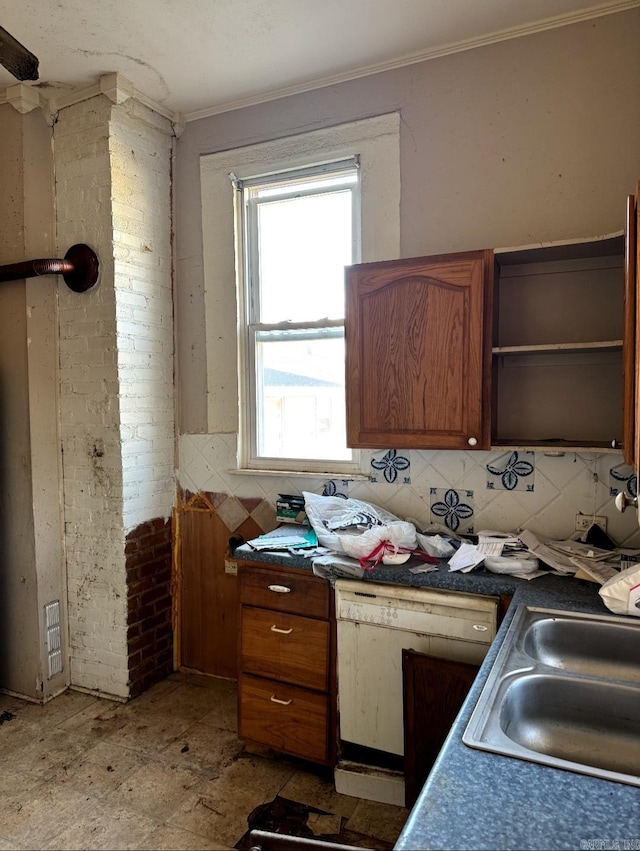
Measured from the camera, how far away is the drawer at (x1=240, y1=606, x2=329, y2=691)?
7.18ft

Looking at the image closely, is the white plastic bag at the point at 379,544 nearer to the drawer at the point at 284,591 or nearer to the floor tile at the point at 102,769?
the drawer at the point at 284,591

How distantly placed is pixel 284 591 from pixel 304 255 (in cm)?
167

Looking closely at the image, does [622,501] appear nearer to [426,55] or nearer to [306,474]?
[306,474]

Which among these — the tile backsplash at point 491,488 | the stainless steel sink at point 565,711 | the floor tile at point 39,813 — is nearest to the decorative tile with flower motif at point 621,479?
the tile backsplash at point 491,488

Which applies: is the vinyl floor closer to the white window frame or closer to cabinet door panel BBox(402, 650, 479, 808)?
cabinet door panel BBox(402, 650, 479, 808)

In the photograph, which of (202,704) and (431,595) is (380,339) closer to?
(431,595)

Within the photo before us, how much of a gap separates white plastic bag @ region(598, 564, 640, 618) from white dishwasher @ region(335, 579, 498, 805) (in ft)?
1.25

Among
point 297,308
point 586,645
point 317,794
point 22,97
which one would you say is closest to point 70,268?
point 22,97

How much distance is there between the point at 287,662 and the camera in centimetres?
226

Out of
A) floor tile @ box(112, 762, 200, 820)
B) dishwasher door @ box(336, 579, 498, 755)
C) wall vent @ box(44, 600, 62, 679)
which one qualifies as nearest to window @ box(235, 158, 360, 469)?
dishwasher door @ box(336, 579, 498, 755)

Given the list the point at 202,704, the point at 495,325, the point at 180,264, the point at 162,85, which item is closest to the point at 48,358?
the point at 180,264

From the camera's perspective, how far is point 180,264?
3.09m

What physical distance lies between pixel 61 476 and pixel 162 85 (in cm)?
208

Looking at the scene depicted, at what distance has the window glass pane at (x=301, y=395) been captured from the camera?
2783 millimetres
